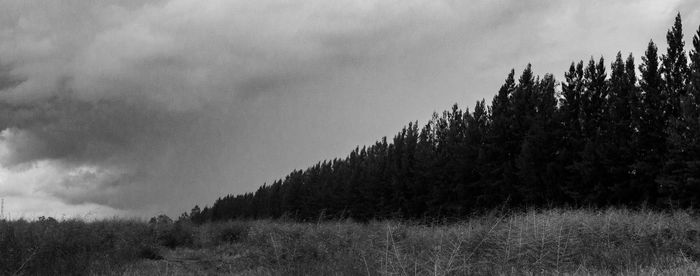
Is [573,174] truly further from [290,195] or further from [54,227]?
[290,195]

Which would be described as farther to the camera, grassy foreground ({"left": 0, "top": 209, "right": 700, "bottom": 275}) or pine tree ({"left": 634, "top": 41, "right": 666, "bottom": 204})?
pine tree ({"left": 634, "top": 41, "right": 666, "bottom": 204})

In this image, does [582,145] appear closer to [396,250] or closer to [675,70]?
[675,70]

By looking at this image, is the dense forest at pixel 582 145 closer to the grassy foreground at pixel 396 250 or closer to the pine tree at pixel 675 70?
the pine tree at pixel 675 70

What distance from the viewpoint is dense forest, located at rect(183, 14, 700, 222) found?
26.2 metres

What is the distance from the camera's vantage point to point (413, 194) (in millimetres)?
53094

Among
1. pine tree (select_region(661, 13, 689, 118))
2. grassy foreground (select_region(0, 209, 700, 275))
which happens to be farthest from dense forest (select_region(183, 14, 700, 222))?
grassy foreground (select_region(0, 209, 700, 275))

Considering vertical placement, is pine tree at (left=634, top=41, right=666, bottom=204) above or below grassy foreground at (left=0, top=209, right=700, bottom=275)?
above

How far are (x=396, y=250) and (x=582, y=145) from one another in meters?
28.3

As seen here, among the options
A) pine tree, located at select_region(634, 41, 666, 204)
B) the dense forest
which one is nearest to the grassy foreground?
the dense forest

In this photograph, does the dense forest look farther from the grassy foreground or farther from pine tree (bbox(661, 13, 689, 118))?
the grassy foreground

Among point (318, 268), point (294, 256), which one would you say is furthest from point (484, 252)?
point (294, 256)

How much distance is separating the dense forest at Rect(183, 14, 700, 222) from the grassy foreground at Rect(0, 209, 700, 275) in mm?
8676

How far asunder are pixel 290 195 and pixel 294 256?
69.3 metres

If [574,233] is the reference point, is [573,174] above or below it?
above
